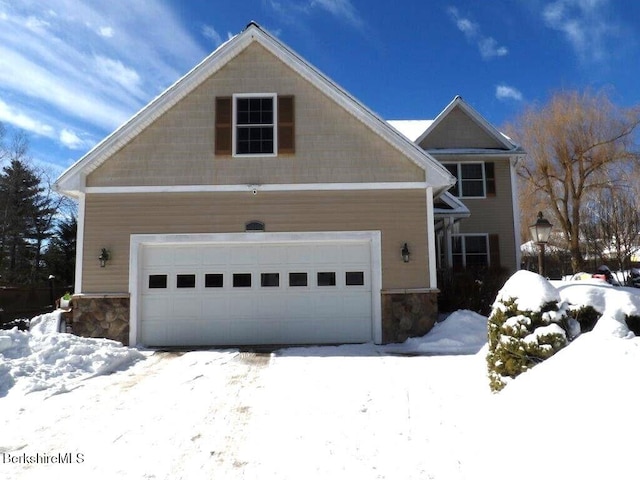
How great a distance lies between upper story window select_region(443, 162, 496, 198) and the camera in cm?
1677

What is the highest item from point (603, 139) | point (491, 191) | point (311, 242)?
point (603, 139)

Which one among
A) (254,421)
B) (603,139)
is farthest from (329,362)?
(603,139)

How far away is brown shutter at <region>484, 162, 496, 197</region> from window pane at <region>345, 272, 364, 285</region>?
8058mm

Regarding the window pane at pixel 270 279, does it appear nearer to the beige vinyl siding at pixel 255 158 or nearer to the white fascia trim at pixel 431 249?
the beige vinyl siding at pixel 255 158

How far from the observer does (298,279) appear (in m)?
10.7

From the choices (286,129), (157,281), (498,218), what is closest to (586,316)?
(286,129)

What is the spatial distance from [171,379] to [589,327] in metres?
5.73

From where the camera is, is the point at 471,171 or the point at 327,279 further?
the point at 471,171

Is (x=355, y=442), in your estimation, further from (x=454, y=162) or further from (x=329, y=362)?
(x=454, y=162)

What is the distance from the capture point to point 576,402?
3.90 m

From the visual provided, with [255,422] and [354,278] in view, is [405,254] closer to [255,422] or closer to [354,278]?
[354,278]

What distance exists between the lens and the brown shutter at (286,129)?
429 inches

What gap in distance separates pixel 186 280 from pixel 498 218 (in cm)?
1085

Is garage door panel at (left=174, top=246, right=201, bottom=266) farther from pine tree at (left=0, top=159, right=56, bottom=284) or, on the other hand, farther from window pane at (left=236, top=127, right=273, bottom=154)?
pine tree at (left=0, top=159, right=56, bottom=284)
